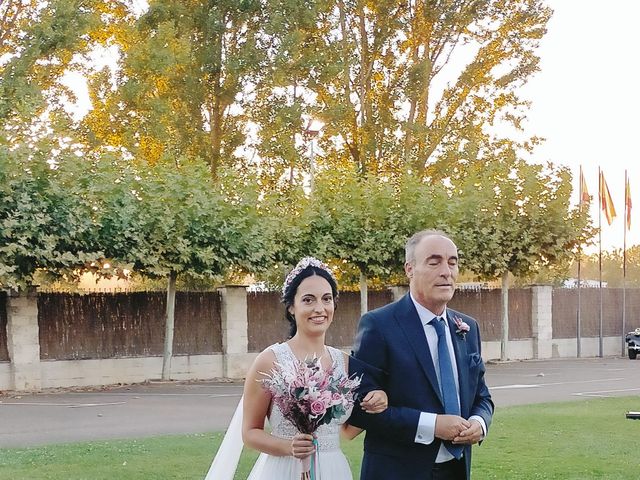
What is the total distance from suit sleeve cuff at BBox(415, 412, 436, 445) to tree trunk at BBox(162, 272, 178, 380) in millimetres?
22455

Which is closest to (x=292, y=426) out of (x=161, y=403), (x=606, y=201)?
(x=161, y=403)

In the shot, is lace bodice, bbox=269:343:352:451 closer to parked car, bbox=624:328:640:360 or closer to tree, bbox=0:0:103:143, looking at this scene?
tree, bbox=0:0:103:143

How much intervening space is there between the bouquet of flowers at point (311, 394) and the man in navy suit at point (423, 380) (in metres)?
0.17

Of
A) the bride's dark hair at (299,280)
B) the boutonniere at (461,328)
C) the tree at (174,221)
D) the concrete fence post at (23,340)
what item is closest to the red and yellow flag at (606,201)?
the tree at (174,221)

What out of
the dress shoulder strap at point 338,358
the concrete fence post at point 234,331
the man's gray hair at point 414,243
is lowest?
the concrete fence post at point 234,331

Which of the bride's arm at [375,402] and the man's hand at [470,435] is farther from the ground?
the bride's arm at [375,402]

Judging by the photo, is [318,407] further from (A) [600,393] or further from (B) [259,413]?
(A) [600,393]

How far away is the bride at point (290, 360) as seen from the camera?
18.6ft

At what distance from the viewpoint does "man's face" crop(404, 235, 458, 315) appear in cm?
521

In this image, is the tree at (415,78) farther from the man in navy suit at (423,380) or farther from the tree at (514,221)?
the man in navy suit at (423,380)

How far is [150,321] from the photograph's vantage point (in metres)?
28.3

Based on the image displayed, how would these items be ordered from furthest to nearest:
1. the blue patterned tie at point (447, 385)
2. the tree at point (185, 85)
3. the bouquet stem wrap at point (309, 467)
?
the tree at point (185, 85), the bouquet stem wrap at point (309, 467), the blue patterned tie at point (447, 385)

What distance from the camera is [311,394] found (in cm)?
514

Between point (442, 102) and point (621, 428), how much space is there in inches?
1030
